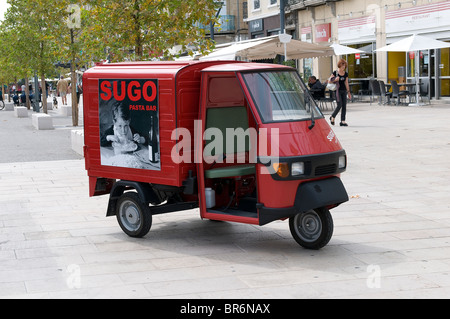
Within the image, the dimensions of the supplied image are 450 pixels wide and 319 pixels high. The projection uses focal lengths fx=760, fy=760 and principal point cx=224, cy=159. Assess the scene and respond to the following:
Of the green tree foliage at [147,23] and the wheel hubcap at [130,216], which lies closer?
the wheel hubcap at [130,216]

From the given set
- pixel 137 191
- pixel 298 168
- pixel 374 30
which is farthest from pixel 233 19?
pixel 298 168

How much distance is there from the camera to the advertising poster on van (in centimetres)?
745

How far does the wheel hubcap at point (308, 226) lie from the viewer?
7.05m

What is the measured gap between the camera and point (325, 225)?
6945mm

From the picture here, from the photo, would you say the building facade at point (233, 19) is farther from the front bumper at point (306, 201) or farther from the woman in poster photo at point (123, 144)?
the front bumper at point (306, 201)

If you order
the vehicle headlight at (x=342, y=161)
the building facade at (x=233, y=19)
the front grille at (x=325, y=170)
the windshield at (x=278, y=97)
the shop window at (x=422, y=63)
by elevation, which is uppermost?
the building facade at (x=233, y=19)

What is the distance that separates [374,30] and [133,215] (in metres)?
27.5

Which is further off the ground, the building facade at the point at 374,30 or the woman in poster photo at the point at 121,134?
the building facade at the point at 374,30

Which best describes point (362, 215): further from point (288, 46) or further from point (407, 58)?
point (407, 58)

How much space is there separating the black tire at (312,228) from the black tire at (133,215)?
1519 millimetres

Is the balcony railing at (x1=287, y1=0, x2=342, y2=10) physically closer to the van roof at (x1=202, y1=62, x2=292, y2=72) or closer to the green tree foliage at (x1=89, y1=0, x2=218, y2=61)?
the green tree foliage at (x1=89, y1=0, x2=218, y2=61)
